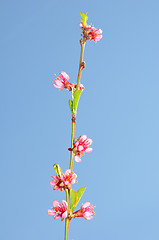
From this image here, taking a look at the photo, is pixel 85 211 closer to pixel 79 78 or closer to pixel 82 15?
pixel 79 78

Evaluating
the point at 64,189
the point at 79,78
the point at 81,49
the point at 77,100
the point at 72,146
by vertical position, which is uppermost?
the point at 81,49

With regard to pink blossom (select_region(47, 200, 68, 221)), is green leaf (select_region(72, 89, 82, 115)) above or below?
above

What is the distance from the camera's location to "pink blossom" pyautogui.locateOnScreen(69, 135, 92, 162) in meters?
1.38

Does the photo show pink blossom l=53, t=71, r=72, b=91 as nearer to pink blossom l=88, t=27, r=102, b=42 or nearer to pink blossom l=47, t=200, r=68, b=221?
pink blossom l=88, t=27, r=102, b=42

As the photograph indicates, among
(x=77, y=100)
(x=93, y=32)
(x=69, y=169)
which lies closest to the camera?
(x=69, y=169)

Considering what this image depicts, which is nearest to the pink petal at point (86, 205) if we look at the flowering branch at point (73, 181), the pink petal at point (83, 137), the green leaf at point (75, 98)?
the flowering branch at point (73, 181)

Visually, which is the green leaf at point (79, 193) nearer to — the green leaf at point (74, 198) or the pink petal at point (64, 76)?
the green leaf at point (74, 198)

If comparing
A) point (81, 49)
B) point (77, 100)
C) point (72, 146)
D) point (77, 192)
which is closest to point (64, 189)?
point (77, 192)

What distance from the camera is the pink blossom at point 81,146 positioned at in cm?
138

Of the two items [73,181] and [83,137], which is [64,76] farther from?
[73,181]

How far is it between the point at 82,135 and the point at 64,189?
0.84 ft

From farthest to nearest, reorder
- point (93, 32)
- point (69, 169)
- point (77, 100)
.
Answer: point (93, 32)
point (77, 100)
point (69, 169)

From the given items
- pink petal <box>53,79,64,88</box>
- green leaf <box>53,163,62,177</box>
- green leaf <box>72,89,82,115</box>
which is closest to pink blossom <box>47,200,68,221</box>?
green leaf <box>53,163,62,177</box>

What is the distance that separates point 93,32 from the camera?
1538mm
